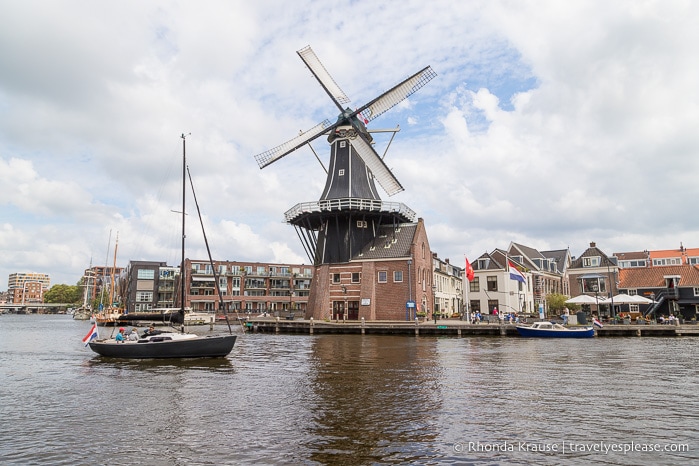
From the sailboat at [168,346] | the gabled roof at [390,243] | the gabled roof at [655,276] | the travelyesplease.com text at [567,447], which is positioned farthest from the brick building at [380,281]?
→ the travelyesplease.com text at [567,447]

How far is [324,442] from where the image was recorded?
11273mm

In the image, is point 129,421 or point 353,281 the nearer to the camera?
point 129,421

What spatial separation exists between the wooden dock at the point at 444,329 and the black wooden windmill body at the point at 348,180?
922 cm

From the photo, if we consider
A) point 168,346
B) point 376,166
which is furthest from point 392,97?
point 168,346

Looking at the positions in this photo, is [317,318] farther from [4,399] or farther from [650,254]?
[650,254]

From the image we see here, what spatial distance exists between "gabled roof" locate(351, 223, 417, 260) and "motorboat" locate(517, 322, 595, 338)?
1571 cm

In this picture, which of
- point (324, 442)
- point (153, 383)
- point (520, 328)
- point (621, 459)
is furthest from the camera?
point (520, 328)

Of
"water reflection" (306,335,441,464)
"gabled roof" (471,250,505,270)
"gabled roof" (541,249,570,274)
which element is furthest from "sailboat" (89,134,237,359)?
"gabled roof" (541,249,570,274)

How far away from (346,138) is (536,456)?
48.5 m

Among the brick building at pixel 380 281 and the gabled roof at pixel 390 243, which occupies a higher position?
the gabled roof at pixel 390 243

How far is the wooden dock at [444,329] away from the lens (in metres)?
41.9

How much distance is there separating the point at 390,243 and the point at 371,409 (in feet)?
135

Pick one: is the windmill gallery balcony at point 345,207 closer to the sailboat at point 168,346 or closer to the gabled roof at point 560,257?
the sailboat at point 168,346

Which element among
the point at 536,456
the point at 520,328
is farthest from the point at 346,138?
the point at 536,456
